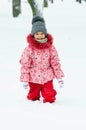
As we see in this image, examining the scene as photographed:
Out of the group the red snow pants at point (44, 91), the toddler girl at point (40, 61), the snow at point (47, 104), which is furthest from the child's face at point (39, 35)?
the snow at point (47, 104)

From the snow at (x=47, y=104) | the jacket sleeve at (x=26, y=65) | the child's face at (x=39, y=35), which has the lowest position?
the snow at (x=47, y=104)

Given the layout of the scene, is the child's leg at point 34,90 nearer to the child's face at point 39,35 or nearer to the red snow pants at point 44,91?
the red snow pants at point 44,91

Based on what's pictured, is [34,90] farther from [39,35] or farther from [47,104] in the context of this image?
[39,35]

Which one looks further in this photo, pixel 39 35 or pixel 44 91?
pixel 44 91

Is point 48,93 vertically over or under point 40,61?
under

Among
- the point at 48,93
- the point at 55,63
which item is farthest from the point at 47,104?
the point at 55,63

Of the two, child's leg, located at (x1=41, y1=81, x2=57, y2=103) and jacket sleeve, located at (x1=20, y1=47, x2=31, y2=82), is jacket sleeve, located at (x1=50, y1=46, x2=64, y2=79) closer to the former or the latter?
child's leg, located at (x1=41, y1=81, x2=57, y2=103)

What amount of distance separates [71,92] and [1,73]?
2.28 meters

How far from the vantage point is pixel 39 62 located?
6.55 m

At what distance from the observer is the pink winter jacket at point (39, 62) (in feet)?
21.3

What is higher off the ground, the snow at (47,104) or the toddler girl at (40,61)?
the toddler girl at (40,61)

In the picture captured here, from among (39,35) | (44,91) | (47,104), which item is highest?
(39,35)

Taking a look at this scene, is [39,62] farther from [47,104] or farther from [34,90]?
[47,104]

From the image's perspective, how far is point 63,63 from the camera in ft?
35.8
